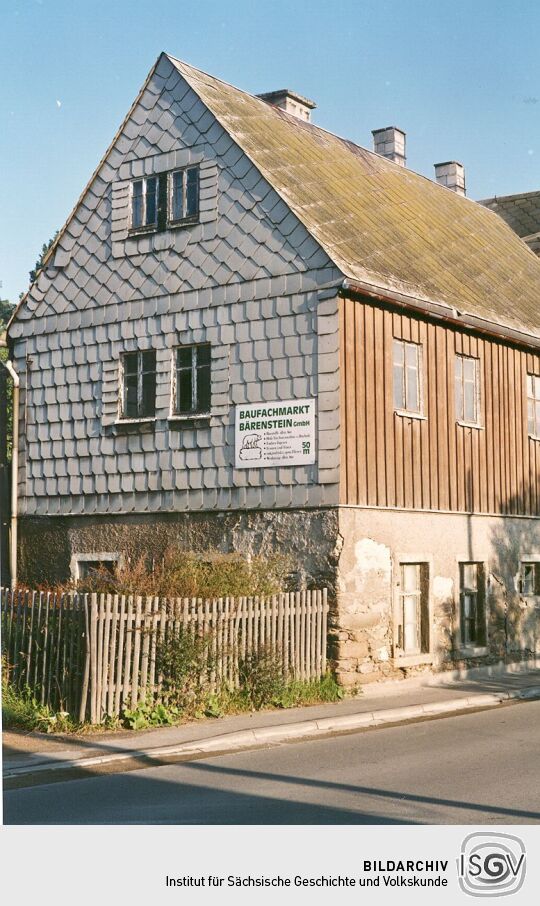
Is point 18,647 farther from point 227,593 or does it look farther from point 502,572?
point 502,572

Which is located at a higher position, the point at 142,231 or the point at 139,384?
the point at 142,231

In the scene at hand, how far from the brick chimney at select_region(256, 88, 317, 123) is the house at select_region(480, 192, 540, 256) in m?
6.57

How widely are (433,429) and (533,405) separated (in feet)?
12.4

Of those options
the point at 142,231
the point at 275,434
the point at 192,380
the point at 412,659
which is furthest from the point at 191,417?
the point at 412,659

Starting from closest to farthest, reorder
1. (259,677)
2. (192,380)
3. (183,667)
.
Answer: (183,667)
(259,677)
(192,380)

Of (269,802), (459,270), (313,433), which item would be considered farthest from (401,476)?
(269,802)

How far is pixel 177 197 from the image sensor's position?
19.1 metres

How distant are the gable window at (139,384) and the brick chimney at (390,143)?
440 inches

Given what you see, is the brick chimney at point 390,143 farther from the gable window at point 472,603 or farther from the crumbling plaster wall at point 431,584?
the gable window at point 472,603

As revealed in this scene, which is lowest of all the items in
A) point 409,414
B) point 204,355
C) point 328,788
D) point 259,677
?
point 328,788

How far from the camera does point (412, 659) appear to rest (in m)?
17.9

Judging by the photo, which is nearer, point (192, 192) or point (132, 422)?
point (192, 192)

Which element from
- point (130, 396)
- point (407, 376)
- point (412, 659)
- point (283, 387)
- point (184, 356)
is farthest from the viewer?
point (130, 396)
